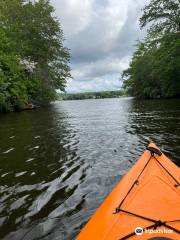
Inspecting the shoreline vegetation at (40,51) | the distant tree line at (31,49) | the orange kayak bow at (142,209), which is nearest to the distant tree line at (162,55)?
the shoreline vegetation at (40,51)

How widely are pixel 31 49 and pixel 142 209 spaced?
40.5m

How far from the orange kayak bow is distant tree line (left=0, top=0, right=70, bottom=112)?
31.2m

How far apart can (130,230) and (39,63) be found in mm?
42019

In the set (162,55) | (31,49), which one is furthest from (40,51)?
(162,55)

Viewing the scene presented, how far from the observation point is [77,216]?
5.00m

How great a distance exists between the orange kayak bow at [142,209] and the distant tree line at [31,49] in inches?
1228

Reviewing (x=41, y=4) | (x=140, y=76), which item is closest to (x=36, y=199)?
(x=41, y=4)

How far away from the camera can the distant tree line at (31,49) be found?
118ft

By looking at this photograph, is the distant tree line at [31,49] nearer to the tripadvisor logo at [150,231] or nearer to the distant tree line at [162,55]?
the distant tree line at [162,55]

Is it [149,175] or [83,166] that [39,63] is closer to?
[83,166]

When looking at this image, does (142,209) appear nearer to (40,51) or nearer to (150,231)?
(150,231)

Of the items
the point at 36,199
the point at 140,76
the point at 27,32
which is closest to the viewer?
the point at 36,199

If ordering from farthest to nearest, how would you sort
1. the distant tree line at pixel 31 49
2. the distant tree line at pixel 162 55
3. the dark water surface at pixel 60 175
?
the distant tree line at pixel 31 49, the distant tree line at pixel 162 55, the dark water surface at pixel 60 175

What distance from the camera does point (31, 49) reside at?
41.2 metres
